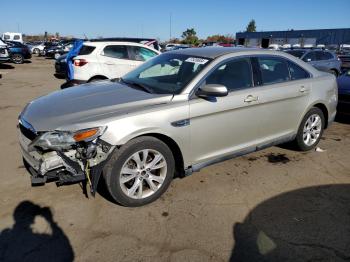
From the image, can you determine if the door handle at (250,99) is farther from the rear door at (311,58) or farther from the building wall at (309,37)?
the building wall at (309,37)

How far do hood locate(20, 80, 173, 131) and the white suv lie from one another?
5.00m

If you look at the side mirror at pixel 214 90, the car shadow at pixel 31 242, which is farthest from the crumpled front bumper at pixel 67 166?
the side mirror at pixel 214 90

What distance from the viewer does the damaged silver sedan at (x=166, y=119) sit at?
11.0 feet

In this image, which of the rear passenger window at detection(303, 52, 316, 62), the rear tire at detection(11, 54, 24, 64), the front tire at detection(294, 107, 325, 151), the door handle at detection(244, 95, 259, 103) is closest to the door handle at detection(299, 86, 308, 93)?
the front tire at detection(294, 107, 325, 151)

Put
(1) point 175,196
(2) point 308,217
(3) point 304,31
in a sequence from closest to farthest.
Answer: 1. (2) point 308,217
2. (1) point 175,196
3. (3) point 304,31

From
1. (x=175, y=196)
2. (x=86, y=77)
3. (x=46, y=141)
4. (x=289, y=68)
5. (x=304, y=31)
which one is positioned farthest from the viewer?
(x=304, y=31)

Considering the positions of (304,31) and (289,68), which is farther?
(304,31)

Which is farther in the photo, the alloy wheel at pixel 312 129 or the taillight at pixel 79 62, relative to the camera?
the taillight at pixel 79 62

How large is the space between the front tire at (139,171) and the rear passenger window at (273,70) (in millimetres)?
1825

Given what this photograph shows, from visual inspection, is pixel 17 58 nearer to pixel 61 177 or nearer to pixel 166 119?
pixel 61 177

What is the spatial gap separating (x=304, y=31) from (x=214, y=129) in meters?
52.4

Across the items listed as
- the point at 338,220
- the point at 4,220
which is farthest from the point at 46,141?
the point at 338,220

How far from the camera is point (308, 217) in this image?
3.57 meters

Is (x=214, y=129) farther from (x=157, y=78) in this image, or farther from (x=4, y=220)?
(x=4, y=220)
